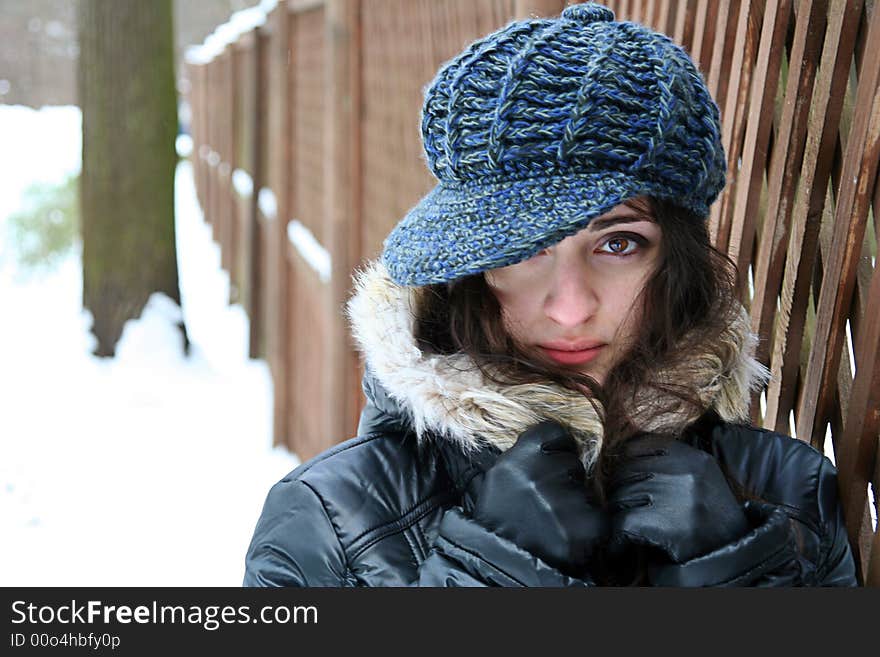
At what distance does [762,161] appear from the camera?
218cm

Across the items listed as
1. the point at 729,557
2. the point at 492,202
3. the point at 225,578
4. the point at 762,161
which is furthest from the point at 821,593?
the point at 225,578

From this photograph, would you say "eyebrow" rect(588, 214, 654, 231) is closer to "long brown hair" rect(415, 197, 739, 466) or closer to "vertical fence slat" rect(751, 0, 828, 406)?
"long brown hair" rect(415, 197, 739, 466)

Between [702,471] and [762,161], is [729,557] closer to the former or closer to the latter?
[702,471]

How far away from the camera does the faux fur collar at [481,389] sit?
1.64m

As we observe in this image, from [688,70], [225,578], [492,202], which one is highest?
[688,70]

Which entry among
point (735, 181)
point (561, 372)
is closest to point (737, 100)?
point (735, 181)

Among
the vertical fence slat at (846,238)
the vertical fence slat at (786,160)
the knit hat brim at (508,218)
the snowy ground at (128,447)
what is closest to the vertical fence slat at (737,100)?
the vertical fence slat at (786,160)

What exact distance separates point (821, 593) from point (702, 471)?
0.73 feet

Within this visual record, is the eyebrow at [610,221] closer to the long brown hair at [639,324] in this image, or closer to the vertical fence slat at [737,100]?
the long brown hair at [639,324]

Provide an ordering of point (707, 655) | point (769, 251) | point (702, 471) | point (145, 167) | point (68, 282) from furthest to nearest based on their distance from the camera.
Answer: point (68, 282) < point (145, 167) < point (769, 251) < point (702, 471) < point (707, 655)

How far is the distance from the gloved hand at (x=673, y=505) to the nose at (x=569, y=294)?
0.74 ft

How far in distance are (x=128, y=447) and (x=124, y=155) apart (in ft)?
9.99

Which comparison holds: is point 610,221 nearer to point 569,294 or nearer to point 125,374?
point 569,294

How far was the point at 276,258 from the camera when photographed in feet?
25.6
